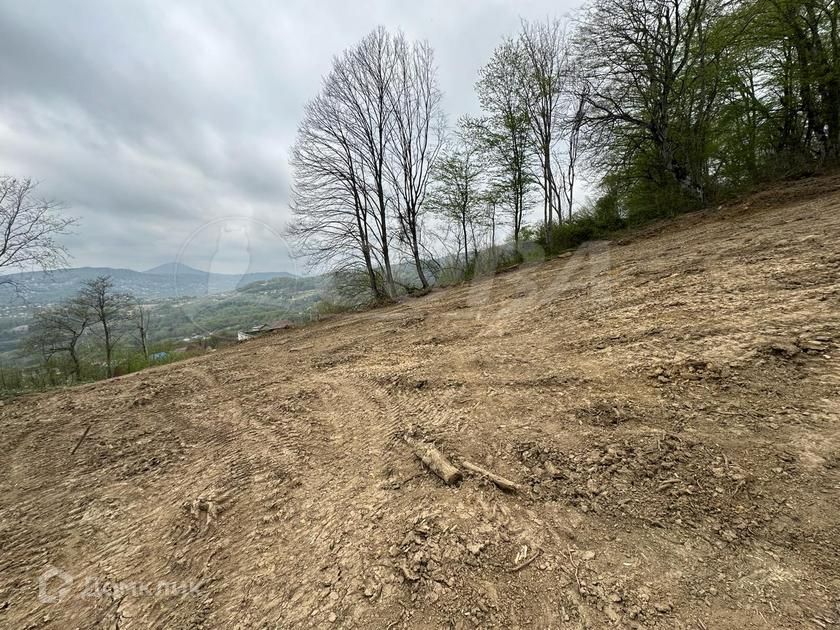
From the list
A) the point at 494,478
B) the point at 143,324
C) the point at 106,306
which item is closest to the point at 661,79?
the point at 494,478

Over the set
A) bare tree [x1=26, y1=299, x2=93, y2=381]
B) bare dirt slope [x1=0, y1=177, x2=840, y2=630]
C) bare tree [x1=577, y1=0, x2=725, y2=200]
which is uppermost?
bare tree [x1=577, y1=0, x2=725, y2=200]

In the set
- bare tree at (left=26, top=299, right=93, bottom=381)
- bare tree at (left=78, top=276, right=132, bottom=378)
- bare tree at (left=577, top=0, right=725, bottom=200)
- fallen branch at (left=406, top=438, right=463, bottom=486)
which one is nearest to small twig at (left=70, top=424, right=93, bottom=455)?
fallen branch at (left=406, top=438, right=463, bottom=486)

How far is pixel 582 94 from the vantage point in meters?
12.8

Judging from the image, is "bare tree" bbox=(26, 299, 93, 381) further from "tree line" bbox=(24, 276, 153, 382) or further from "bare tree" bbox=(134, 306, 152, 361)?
"bare tree" bbox=(134, 306, 152, 361)

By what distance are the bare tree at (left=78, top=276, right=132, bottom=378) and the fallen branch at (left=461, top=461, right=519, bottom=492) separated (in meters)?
30.0

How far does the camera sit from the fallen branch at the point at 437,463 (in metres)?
1.94

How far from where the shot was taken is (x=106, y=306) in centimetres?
2380

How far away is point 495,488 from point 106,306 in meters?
32.8

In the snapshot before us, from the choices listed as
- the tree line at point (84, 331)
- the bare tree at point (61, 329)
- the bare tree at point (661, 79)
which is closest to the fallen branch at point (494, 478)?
the bare tree at point (661, 79)

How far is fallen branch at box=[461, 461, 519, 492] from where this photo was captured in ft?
5.99

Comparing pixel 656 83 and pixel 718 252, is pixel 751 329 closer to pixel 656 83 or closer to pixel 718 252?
pixel 718 252

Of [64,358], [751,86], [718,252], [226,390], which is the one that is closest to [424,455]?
[226,390]

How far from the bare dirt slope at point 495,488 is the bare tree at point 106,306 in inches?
1069

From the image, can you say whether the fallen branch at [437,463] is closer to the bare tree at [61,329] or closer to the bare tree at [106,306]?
the bare tree at [106,306]
